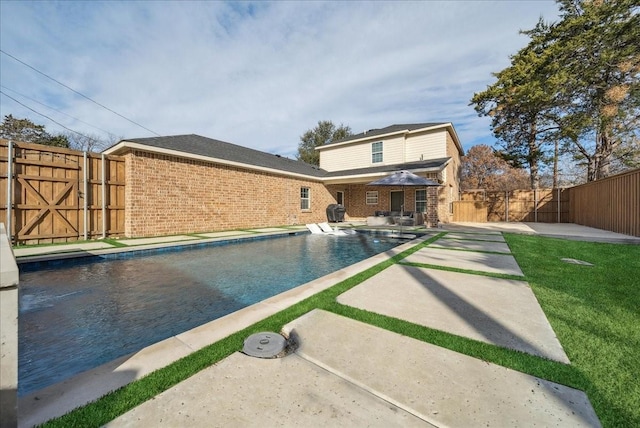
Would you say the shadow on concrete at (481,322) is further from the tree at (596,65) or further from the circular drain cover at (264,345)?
the tree at (596,65)

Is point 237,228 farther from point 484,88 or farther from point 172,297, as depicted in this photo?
point 484,88

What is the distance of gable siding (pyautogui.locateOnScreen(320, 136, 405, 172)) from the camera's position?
56.3 feet

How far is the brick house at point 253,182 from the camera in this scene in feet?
29.8

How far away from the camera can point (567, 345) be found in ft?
7.17

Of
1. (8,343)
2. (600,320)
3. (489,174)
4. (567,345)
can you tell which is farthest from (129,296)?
(489,174)

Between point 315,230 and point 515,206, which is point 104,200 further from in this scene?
point 515,206

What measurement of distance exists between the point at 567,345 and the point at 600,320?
898mm

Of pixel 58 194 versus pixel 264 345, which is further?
pixel 58 194

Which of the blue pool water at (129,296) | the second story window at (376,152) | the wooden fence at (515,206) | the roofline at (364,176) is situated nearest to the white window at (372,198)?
the second story window at (376,152)

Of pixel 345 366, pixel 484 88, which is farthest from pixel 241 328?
pixel 484 88

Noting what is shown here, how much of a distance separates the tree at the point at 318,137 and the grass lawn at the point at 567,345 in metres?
30.5

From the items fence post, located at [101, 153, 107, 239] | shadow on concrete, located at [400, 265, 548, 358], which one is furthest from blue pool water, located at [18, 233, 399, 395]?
fence post, located at [101, 153, 107, 239]

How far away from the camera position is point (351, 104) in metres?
19.8

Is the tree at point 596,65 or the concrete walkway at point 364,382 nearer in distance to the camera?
the concrete walkway at point 364,382
